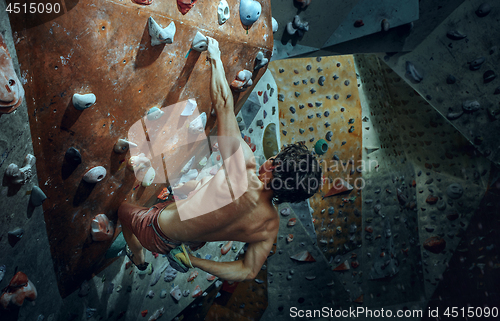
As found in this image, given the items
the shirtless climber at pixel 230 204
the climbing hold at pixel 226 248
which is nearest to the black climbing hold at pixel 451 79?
the shirtless climber at pixel 230 204

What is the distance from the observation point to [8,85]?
3.98ft

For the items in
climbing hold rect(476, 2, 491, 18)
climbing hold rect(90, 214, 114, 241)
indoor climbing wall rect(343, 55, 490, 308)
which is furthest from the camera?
indoor climbing wall rect(343, 55, 490, 308)

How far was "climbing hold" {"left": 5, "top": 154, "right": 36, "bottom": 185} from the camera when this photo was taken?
1378 mm

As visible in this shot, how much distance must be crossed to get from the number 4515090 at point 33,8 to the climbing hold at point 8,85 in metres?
0.13

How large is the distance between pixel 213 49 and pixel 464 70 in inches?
84.6

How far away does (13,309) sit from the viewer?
164 centimetres

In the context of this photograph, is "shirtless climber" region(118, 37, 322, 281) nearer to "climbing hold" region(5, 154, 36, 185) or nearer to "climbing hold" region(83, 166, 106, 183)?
"climbing hold" region(83, 166, 106, 183)

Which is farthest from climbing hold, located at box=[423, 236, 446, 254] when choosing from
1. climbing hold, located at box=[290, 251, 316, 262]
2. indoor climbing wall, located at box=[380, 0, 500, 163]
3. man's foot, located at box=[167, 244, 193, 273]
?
man's foot, located at box=[167, 244, 193, 273]

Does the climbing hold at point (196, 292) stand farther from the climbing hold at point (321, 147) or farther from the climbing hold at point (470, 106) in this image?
the climbing hold at point (470, 106)

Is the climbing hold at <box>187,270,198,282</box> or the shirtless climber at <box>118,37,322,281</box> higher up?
the shirtless climber at <box>118,37,322,281</box>

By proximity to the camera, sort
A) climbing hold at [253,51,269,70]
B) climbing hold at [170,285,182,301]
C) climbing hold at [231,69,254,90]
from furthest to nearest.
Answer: climbing hold at [170,285,182,301], climbing hold at [253,51,269,70], climbing hold at [231,69,254,90]

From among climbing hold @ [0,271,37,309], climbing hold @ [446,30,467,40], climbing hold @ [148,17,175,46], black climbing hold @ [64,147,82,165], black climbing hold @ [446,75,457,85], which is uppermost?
climbing hold @ [148,17,175,46]

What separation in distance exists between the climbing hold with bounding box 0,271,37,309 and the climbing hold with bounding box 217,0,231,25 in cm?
174

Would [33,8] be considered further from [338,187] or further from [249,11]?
[338,187]
